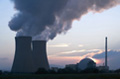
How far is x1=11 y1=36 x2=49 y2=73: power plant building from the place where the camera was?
30000 millimetres

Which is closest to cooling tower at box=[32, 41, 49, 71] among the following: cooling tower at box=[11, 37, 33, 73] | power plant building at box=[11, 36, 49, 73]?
power plant building at box=[11, 36, 49, 73]

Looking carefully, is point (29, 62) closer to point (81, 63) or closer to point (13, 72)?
point (13, 72)

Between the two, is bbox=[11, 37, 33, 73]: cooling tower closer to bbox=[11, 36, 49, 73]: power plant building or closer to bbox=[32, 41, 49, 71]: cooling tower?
bbox=[11, 36, 49, 73]: power plant building

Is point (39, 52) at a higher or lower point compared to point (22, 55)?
higher

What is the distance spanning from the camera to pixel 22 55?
30172 millimetres

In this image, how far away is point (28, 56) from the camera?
3070 centimetres

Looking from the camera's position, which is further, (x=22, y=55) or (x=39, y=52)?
(x=39, y=52)

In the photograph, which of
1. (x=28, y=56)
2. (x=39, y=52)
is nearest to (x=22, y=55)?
(x=28, y=56)

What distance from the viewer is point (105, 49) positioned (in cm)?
4547

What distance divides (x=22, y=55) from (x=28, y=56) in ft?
2.68

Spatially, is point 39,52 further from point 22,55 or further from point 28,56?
point 22,55

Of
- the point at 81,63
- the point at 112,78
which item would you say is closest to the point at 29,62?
the point at 112,78

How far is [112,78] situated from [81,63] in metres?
29.5

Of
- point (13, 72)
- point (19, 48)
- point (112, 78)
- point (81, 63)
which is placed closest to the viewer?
point (112, 78)
